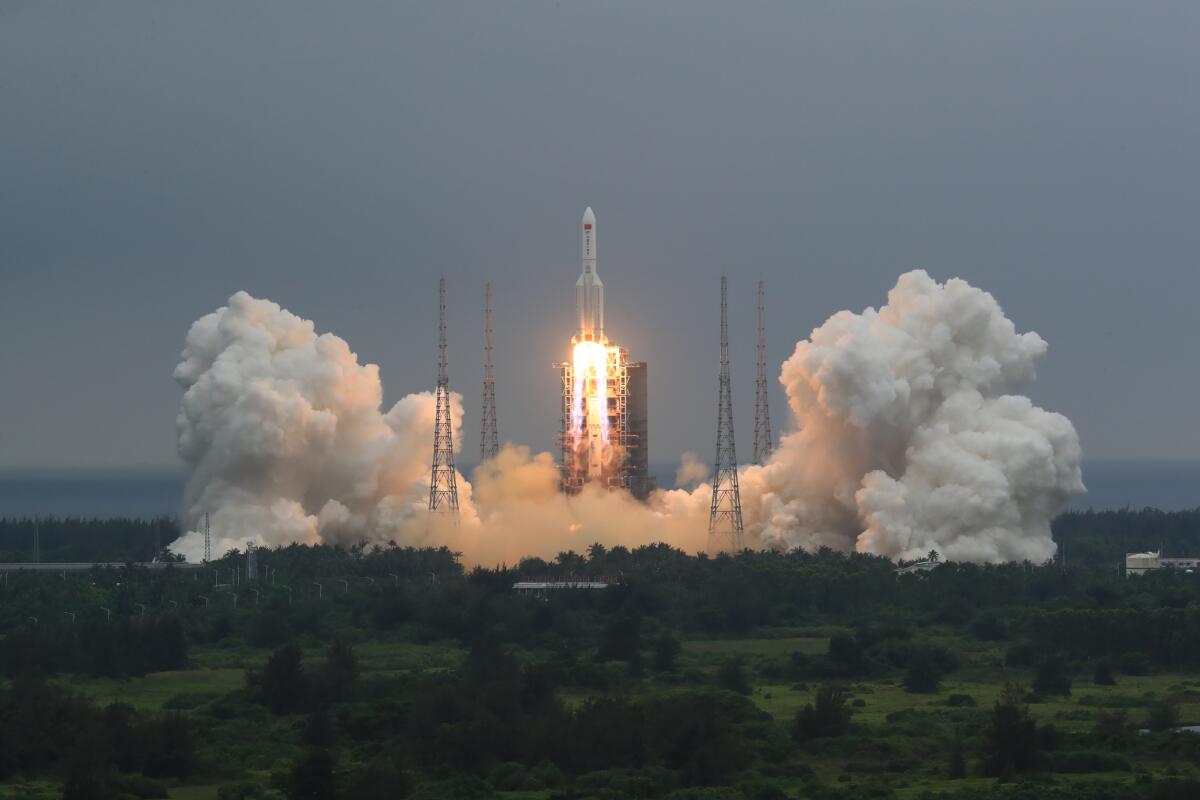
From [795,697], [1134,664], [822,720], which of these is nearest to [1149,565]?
[1134,664]

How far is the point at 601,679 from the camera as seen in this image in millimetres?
71500

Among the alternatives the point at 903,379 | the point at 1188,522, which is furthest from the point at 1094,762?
the point at 1188,522

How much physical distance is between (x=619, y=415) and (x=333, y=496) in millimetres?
12294

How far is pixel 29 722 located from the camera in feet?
199

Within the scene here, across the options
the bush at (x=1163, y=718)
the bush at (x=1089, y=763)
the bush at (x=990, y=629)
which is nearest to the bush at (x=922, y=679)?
the bush at (x=1163, y=718)

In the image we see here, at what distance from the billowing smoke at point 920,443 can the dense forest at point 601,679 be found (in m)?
2.19

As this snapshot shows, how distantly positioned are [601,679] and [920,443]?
86.4 feet

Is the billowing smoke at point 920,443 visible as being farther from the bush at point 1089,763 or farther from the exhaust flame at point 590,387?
the bush at point 1089,763

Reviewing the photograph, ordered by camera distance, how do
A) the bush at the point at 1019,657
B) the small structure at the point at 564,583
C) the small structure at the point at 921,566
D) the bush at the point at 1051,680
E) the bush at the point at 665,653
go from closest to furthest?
1. the bush at the point at 1051,680
2. the bush at the point at 665,653
3. the bush at the point at 1019,657
4. the small structure at the point at 564,583
5. the small structure at the point at 921,566

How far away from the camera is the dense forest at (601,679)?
5794 cm

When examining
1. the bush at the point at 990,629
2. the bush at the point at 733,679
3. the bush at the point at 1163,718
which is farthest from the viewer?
the bush at the point at 990,629

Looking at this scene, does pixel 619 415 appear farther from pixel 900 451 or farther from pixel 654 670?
pixel 654 670

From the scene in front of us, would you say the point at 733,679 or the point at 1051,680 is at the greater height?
the point at 733,679

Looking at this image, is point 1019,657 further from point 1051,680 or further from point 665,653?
point 665,653
